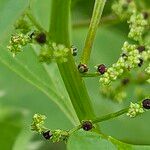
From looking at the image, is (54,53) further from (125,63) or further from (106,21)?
(106,21)

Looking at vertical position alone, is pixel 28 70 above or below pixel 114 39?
above

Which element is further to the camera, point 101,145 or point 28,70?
point 28,70

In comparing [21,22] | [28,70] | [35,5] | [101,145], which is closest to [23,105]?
[35,5]

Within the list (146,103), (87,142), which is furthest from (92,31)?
(87,142)

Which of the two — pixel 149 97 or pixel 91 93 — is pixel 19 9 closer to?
pixel 149 97

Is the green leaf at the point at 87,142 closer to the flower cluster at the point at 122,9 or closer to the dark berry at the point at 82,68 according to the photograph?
the dark berry at the point at 82,68

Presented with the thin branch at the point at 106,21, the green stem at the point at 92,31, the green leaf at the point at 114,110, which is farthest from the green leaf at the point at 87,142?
the green leaf at the point at 114,110
